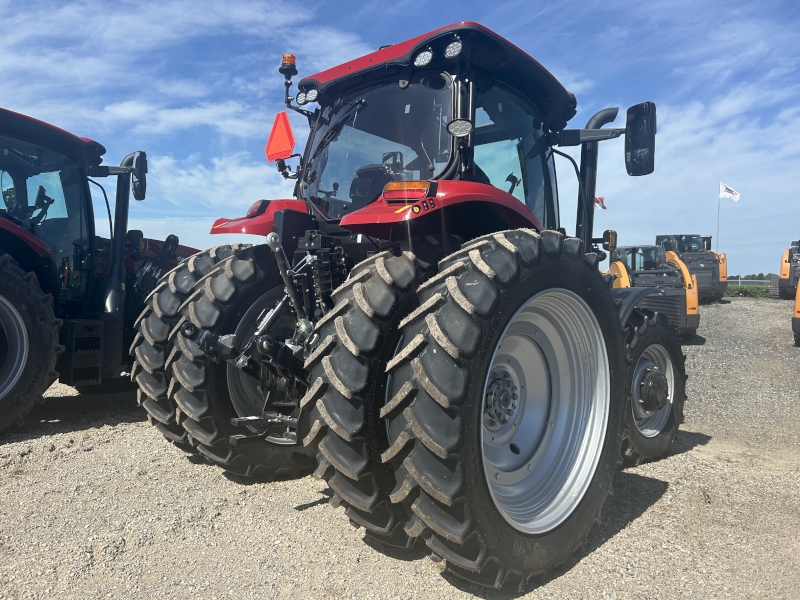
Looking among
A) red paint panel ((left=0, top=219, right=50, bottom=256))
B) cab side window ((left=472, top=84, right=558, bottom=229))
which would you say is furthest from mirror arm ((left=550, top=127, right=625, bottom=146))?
red paint panel ((left=0, top=219, right=50, bottom=256))

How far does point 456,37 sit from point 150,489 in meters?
3.03

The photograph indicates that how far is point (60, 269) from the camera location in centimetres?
558

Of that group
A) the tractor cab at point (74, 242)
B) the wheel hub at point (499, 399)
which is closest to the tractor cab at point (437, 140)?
the wheel hub at point (499, 399)

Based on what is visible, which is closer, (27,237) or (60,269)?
(27,237)

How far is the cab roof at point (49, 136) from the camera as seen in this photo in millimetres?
5234

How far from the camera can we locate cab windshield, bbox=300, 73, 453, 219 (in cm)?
308

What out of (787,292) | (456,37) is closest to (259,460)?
(456,37)

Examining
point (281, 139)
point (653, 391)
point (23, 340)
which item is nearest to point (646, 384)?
point (653, 391)

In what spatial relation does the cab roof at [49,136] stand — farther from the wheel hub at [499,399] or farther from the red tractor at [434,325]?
the wheel hub at [499,399]

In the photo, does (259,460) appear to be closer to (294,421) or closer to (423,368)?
(294,421)

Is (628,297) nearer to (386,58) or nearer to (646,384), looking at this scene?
(646,384)

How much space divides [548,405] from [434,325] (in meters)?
1.19

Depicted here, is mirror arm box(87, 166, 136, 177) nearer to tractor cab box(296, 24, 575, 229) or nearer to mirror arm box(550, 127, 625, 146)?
tractor cab box(296, 24, 575, 229)

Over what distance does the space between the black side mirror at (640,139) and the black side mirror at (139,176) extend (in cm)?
452
